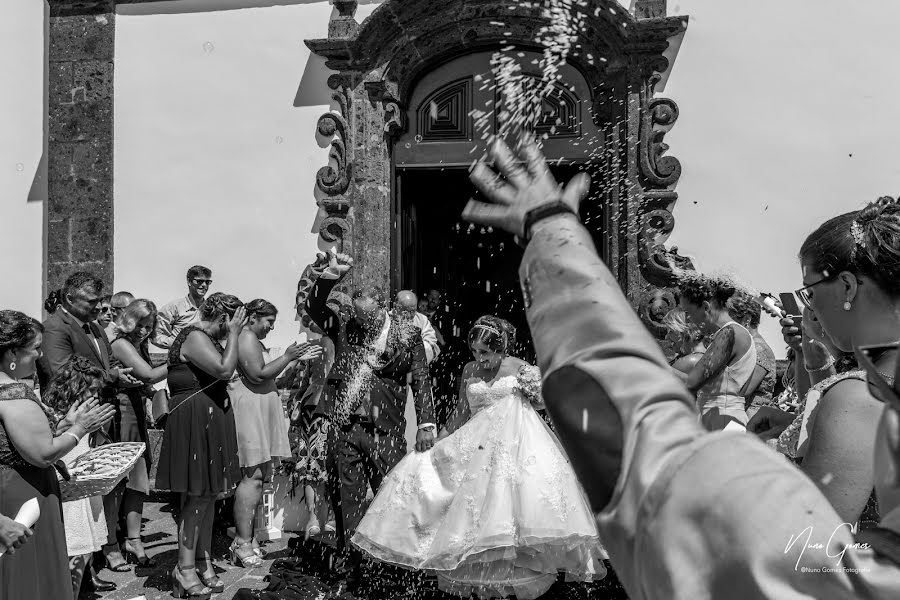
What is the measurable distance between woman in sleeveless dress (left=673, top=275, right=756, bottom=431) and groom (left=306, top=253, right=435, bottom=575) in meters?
1.80

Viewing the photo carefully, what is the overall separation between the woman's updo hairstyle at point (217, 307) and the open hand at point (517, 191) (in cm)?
489

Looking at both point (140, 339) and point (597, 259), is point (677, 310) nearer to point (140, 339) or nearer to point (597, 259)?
point (140, 339)

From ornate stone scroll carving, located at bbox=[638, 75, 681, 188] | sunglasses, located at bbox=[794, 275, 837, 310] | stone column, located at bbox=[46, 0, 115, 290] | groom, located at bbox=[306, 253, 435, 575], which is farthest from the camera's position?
stone column, located at bbox=[46, 0, 115, 290]

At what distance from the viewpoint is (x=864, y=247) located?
5.58ft

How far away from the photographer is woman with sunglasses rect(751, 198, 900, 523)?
1.61m

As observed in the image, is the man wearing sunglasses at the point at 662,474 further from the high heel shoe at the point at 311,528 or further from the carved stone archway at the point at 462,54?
the carved stone archway at the point at 462,54

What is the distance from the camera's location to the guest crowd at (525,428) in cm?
73

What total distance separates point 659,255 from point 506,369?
2903 mm

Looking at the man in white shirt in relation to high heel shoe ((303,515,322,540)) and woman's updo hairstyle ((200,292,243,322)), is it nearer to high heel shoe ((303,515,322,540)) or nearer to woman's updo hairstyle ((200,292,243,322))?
high heel shoe ((303,515,322,540))

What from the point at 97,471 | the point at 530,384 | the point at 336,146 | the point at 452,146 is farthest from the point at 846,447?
the point at 452,146

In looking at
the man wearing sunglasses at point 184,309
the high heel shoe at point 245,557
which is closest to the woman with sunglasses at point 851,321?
the high heel shoe at point 245,557

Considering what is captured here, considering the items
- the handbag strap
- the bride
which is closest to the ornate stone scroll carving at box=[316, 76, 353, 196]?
the handbag strap

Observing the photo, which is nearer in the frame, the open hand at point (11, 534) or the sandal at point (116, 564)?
the open hand at point (11, 534)

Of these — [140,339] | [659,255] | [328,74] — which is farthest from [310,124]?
[659,255]
